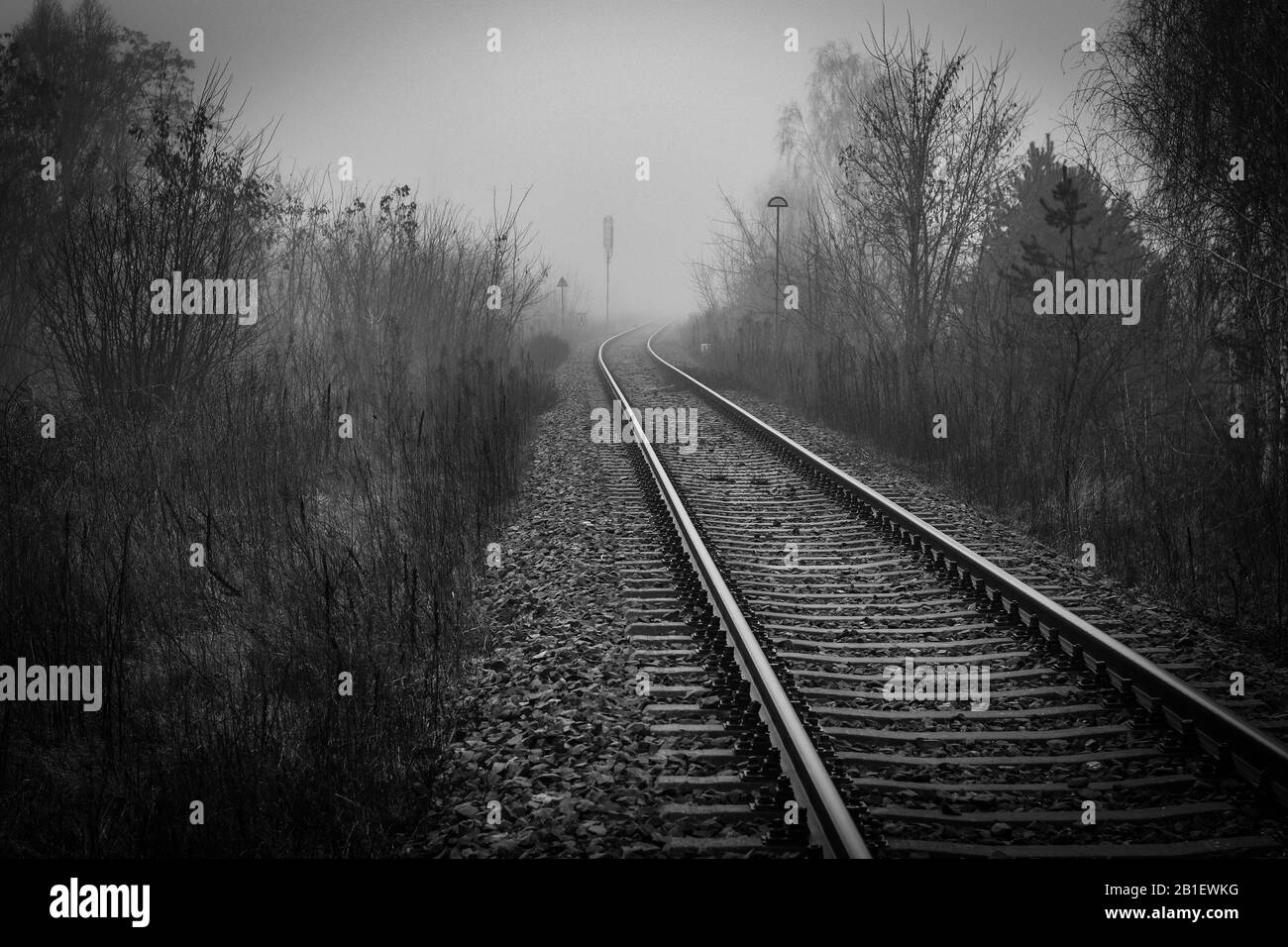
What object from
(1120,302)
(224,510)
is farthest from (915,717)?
(1120,302)

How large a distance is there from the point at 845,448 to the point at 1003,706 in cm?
701

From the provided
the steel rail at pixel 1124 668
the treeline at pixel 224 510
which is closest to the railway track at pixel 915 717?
the steel rail at pixel 1124 668

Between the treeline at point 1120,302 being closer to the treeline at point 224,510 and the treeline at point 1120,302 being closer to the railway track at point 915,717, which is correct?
the railway track at point 915,717

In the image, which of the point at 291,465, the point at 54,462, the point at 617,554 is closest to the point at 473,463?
the point at 291,465

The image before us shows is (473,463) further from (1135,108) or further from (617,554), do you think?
(1135,108)

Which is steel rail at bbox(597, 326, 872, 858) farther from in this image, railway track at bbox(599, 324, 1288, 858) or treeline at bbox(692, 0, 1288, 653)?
treeline at bbox(692, 0, 1288, 653)

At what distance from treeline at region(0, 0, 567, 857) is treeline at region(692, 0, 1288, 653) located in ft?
16.3

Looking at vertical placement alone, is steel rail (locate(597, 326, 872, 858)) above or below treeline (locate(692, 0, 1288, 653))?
below

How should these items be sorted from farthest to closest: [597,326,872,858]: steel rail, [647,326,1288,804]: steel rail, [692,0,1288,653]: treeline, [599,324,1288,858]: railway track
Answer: [692,0,1288,653]: treeline → [647,326,1288,804]: steel rail → [599,324,1288,858]: railway track → [597,326,872,858]: steel rail

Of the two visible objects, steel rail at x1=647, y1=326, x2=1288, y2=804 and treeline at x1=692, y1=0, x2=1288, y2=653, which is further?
treeline at x1=692, y1=0, x2=1288, y2=653

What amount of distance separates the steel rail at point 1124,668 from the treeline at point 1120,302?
1176mm

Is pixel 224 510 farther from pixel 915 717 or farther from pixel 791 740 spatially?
pixel 915 717

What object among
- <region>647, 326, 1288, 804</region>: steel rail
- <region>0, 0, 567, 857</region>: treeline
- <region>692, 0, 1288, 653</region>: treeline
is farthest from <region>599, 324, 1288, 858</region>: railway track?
<region>692, 0, 1288, 653</region>: treeline

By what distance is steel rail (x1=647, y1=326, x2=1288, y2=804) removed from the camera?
2846 mm
